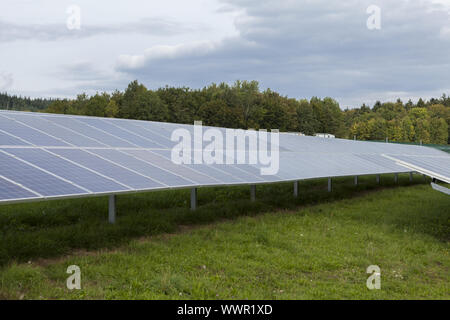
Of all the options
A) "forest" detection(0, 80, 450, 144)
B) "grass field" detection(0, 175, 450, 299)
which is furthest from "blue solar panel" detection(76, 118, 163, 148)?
"forest" detection(0, 80, 450, 144)

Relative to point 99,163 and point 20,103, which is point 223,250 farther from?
point 20,103

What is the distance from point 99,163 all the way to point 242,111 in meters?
98.7

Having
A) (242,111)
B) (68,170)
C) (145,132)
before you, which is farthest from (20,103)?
(68,170)

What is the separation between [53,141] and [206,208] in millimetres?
6442

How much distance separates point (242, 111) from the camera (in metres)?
111

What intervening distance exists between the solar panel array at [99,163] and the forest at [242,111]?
82250 millimetres

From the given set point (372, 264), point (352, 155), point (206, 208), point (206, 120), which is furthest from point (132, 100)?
point (372, 264)

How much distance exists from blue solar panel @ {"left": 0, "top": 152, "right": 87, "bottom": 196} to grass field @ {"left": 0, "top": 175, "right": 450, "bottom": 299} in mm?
1728
